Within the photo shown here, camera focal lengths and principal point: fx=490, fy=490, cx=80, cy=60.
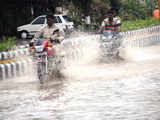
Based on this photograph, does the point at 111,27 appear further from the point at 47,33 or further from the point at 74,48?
the point at 47,33

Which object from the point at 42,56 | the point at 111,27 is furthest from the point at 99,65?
the point at 42,56

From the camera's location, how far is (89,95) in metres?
10.3

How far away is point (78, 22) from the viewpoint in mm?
36219

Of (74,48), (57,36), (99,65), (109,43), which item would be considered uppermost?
(57,36)

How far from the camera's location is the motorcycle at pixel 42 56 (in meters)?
13.0

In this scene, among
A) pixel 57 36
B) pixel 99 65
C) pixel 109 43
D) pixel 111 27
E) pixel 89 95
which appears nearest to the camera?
pixel 89 95

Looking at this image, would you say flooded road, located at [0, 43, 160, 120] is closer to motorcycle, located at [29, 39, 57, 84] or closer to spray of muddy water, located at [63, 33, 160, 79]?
spray of muddy water, located at [63, 33, 160, 79]

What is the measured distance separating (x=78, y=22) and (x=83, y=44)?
16.7 metres

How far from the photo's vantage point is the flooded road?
8346mm

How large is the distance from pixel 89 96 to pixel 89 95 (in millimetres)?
126

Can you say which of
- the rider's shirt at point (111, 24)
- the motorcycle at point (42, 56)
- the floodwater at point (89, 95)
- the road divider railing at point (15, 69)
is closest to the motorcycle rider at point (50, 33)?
the motorcycle at point (42, 56)

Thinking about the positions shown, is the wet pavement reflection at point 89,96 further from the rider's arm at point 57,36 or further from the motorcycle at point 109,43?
the motorcycle at point 109,43

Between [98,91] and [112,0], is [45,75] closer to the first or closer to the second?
[98,91]

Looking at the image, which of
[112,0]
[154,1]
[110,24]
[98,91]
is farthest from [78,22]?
[98,91]
